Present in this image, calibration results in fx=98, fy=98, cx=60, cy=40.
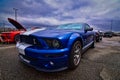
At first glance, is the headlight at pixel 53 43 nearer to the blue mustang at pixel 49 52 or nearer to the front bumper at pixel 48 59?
the blue mustang at pixel 49 52

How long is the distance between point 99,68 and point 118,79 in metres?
0.60

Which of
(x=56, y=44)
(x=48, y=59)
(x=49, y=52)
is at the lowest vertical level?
(x=48, y=59)

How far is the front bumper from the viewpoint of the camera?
203 cm

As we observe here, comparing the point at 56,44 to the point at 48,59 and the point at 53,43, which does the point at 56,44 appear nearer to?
the point at 53,43

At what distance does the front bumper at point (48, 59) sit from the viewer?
6.66 feet

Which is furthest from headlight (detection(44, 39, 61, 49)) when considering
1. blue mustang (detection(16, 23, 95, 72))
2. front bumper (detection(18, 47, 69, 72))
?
front bumper (detection(18, 47, 69, 72))

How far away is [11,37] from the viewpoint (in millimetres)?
6527

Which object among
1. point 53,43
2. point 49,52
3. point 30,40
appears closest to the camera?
point 49,52

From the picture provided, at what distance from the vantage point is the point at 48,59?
6.65 ft

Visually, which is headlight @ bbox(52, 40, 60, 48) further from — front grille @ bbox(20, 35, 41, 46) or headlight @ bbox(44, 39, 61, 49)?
front grille @ bbox(20, 35, 41, 46)

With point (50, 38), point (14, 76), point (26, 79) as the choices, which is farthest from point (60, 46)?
point (14, 76)

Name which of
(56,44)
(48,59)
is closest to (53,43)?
(56,44)

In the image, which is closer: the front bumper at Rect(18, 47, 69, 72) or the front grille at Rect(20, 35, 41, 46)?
the front bumper at Rect(18, 47, 69, 72)

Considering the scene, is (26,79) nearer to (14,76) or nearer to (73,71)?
(14,76)
